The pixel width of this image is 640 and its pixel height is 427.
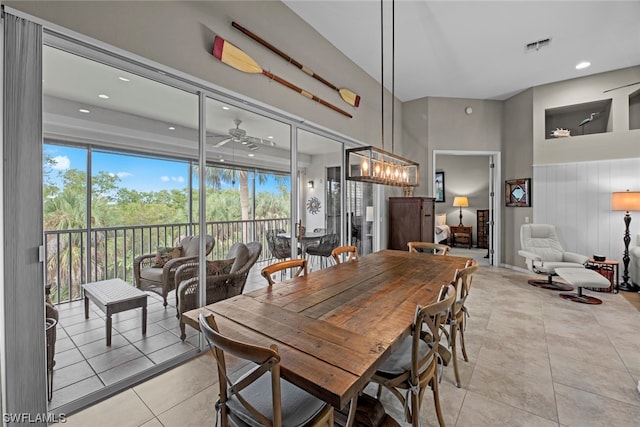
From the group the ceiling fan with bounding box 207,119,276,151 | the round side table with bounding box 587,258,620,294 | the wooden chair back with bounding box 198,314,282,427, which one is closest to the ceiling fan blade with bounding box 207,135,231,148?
the ceiling fan with bounding box 207,119,276,151

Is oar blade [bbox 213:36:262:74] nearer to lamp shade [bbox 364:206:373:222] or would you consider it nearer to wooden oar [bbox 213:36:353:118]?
wooden oar [bbox 213:36:353:118]

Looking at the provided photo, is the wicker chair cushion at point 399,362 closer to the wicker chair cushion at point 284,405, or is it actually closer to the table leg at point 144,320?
the wicker chair cushion at point 284,405

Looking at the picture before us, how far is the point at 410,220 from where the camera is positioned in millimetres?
5215

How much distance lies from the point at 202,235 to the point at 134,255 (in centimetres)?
54

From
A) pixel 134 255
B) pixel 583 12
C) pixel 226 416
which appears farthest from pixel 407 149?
pixel 226 416

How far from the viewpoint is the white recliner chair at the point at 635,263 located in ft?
13.9

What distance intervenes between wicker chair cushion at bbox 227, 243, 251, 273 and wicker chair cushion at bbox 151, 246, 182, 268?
0.48 m

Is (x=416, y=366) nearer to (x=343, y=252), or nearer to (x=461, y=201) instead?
(x=343, y=252)

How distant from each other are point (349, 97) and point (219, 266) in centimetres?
301

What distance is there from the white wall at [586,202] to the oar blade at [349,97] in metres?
3.82

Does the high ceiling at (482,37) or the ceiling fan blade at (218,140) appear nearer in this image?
the ceiling fan blade at (218,140)

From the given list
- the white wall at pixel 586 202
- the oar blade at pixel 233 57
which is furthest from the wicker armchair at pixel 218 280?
the white wall at pixel 586 202

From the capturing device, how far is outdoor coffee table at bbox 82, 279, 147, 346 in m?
2.14

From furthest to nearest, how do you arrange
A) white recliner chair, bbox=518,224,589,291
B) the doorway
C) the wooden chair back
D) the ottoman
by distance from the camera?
1. the doorway
2. white recliner chair, bbox=518,224,589,291
3. the ottoman
4. the wooden chair back
